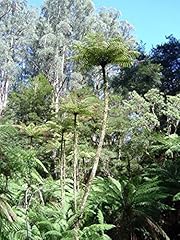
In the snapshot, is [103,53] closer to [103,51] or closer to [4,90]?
[103,51]

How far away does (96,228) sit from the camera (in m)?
7.04

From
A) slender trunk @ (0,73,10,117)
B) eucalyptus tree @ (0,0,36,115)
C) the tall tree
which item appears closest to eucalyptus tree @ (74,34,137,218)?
the tall tree

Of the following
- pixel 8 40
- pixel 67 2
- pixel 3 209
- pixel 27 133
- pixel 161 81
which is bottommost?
pixel 3 209

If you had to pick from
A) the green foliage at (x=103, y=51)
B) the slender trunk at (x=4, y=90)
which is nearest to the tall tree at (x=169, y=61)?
the slender trunk at (x=4, y=90)

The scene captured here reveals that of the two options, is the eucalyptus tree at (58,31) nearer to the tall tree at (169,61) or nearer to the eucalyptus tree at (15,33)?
the eucalyptus tree at (15,33)

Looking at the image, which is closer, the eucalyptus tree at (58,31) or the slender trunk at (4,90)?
the eucalyptus tree at (58,31)

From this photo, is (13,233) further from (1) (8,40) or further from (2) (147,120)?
(1) (8,40)

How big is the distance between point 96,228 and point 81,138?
737 centimetres

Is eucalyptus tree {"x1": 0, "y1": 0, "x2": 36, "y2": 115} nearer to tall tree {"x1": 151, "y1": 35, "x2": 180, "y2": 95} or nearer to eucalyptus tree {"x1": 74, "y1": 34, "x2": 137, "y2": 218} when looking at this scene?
tall tree {"x1": 151, "y1": 35, "x2": 180, "y2": 95}

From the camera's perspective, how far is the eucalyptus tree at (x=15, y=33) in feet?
87.5

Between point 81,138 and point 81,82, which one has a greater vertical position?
point 81,82

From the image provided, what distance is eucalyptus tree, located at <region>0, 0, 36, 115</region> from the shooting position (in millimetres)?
26656

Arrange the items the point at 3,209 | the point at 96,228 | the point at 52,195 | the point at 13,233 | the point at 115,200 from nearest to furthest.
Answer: the point at 3,209, the point at 13,233, the point at 96,228, the point at 115,200, the point at 52,195

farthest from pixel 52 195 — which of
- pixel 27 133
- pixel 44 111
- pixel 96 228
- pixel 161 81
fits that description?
pixel 161 81
